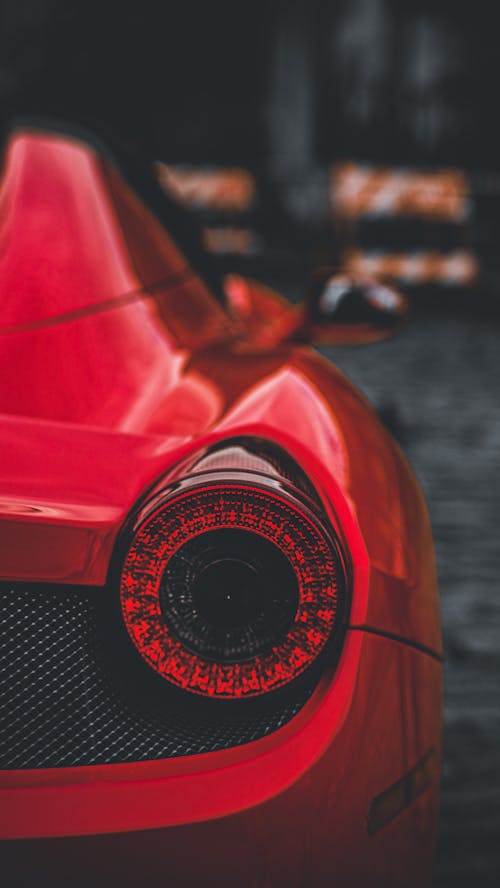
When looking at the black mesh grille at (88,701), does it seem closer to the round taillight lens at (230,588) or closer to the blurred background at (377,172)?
the round taillight lens at (230,588)

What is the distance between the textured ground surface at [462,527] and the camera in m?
1.94

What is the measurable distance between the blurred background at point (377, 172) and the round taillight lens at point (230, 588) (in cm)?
99

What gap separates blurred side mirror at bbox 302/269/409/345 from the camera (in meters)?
2.27

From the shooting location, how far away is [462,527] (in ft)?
11.6

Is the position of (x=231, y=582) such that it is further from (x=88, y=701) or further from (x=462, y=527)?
(x=462, y=527)

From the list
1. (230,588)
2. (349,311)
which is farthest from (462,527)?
(230,588)

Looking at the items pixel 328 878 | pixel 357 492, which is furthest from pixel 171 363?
pixel 328 878

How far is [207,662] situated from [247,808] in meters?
0.17

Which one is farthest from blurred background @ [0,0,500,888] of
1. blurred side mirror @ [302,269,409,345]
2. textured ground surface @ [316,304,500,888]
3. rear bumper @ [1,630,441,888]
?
rear bumper @ [1,630,441,888]

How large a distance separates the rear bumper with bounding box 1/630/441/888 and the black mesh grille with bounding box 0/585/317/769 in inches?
1.0

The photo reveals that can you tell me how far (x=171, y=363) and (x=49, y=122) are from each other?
2.36 ft

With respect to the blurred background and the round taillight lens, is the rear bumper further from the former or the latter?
the blurred background

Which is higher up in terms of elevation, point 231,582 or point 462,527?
point 231,582

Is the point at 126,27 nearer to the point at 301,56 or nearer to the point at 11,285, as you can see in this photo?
the point at 301,56
